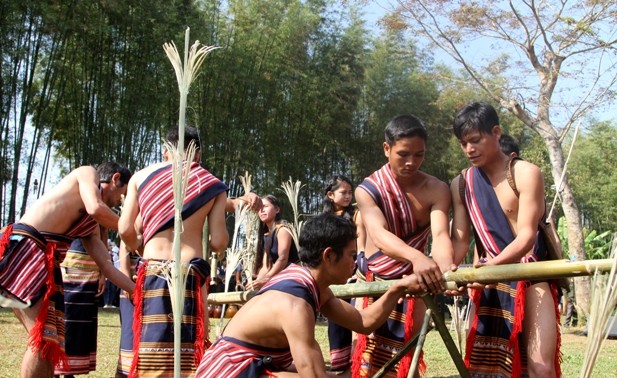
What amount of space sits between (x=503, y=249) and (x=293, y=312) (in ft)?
4.04

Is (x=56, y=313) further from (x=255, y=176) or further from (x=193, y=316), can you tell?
(x=255, y=176)

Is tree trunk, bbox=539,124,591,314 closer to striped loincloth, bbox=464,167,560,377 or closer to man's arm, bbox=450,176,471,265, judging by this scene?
man's arm, bbox=450,176,471,265

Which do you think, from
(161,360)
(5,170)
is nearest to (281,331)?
(161,360)

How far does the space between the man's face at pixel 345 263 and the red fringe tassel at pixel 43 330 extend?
2.21 metres

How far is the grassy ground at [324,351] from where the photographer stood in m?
6.99

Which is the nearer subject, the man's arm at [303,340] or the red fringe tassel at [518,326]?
A: the man's arm at [303,340]

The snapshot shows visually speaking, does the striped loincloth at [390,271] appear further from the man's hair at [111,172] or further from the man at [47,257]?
the man's hair at [111,172]

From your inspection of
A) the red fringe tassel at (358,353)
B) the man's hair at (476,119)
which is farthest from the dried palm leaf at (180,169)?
the red fringe tassel at (358,353)

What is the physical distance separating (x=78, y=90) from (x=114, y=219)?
1260 centimetres

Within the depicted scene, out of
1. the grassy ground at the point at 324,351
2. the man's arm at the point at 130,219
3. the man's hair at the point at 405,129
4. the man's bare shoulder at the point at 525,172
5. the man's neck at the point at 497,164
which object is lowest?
the grassy ground at the point at 324,351

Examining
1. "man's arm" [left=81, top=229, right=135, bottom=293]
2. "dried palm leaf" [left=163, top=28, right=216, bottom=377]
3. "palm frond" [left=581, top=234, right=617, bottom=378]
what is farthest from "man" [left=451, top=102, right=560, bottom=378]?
"man's arm" [left=81, top=229, right=135, bottom=293]

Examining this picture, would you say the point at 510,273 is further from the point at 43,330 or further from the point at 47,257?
the point at 47,257

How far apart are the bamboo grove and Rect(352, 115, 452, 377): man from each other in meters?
11.9

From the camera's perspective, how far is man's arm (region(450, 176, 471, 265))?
13.0 ft
